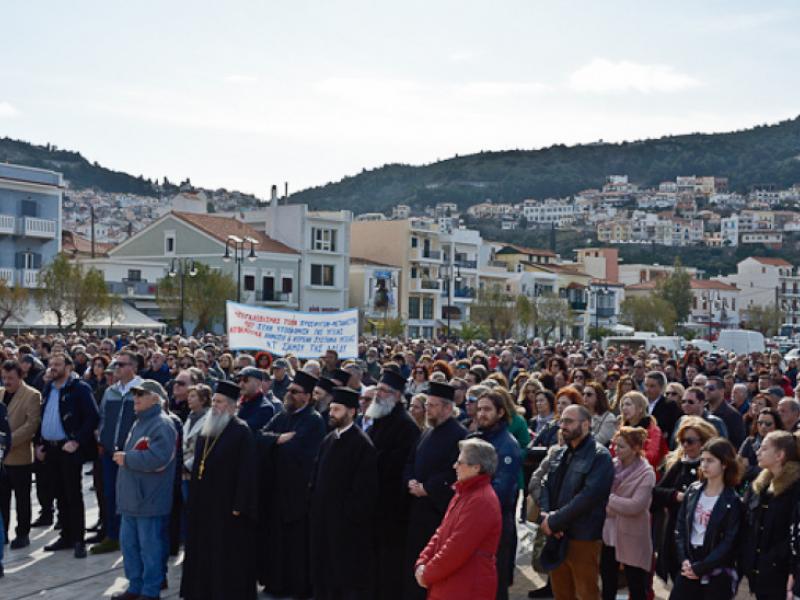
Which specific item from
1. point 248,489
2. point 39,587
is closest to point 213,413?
point 248,489

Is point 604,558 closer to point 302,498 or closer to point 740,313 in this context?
point 302,498

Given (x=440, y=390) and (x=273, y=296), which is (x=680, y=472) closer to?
(x=440, y=390)

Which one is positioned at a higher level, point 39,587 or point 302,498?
point 302,498

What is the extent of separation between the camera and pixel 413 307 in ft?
236

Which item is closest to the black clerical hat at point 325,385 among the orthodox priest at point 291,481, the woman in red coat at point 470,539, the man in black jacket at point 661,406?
the orthodox priest at point 291,481

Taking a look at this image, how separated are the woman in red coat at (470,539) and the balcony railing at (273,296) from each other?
2153 inches

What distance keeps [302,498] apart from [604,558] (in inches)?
102

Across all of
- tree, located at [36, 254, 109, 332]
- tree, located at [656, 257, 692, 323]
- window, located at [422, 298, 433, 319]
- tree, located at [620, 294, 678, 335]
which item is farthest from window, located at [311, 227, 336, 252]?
tree, located at [656, 257, 692, 323]

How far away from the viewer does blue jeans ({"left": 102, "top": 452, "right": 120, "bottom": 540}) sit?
10.1 meters

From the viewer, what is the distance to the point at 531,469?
10797mm

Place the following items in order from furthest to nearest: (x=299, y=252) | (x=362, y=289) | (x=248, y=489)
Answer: (x=362, y=289), (x=299, y=252), (x=248, y=489)

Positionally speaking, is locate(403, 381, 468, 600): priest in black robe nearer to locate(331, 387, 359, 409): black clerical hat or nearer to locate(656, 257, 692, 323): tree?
locate(331, 387, 359, 409): black clerical hat

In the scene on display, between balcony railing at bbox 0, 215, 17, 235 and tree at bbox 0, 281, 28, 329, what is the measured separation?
23.5 ft

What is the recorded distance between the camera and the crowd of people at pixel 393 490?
6.55m
